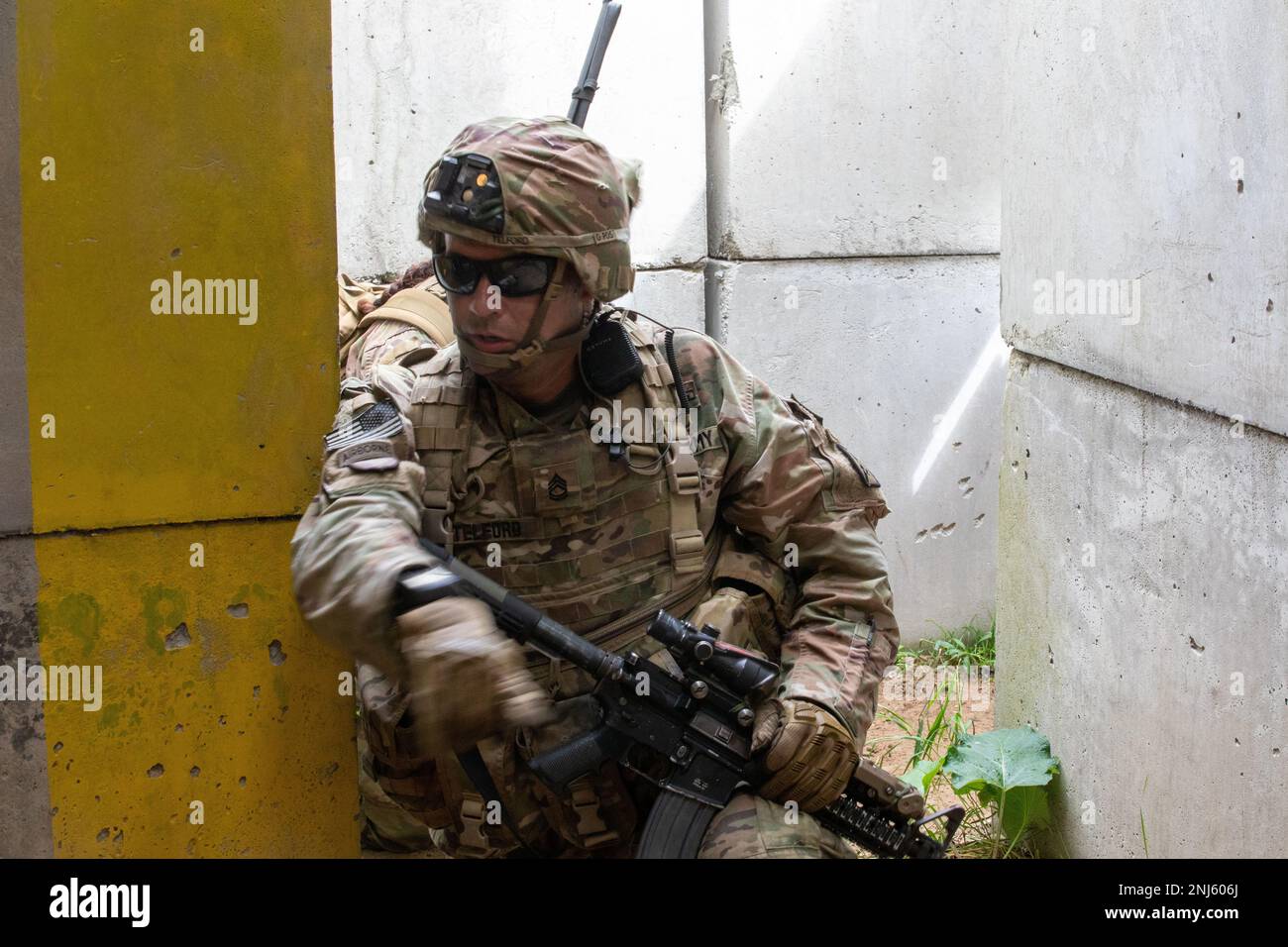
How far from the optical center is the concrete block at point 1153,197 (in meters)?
2.49

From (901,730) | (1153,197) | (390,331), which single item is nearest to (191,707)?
(390,331)

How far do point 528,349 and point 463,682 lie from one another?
31.0 inches

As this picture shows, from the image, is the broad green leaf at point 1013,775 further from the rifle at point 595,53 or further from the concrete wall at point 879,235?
the rifle at point 595,53

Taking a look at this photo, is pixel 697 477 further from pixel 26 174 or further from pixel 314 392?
pixel 26 174

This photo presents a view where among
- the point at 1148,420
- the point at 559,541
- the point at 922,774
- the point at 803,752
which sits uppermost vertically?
the point at 1148,420

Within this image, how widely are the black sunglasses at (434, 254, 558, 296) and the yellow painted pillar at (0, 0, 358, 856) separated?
21 cm

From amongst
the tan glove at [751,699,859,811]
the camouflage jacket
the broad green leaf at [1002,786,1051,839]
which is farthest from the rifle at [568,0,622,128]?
the tan glove at [751,699,859,811]

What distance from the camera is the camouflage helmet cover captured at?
7.70ft

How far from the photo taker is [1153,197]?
302cm

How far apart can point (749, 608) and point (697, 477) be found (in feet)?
0.96

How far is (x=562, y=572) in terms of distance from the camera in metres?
2.54

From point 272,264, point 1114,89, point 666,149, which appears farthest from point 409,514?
point 666,149

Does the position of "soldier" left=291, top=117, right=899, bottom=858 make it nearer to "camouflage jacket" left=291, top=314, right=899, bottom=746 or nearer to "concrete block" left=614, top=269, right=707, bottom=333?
"camouflage jacket" left=291, top=314, right=899, bottom=746

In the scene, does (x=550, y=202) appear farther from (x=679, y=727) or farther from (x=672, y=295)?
(x=672, y=295)
